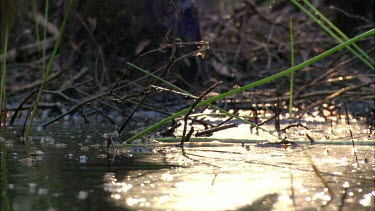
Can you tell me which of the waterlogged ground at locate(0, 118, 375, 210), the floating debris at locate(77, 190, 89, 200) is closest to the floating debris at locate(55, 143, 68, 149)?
the waterlogged ground at locate(0, 118, 375, 210)

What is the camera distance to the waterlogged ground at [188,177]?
203 centimetres

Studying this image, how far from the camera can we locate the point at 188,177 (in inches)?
97.8

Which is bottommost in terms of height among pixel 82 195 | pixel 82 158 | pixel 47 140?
pixel 82 195

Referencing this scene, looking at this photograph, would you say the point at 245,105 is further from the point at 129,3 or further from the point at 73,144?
the point at 73,144

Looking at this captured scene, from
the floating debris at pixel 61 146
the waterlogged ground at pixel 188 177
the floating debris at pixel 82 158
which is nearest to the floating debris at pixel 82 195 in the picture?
the waterlogged ground at pixel 188 177

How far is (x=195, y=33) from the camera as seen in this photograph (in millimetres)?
6957

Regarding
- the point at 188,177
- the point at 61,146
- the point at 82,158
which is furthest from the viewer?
the point at 61,146

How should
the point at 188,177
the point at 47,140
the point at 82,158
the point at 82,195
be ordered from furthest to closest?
the point at 47,140 → the point at 82,158 → the point at 188,177 → the point at 82,195

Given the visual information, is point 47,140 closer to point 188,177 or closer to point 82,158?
point 82,158

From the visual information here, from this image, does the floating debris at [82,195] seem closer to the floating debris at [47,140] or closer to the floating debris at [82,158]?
the floating debris at [82,158]

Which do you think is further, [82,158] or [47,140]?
[47,140]

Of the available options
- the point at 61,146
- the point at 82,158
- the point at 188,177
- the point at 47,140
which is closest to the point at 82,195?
the point at 188,177

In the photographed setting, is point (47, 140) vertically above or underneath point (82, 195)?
above

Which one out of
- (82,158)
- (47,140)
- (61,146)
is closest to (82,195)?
(82,158)
